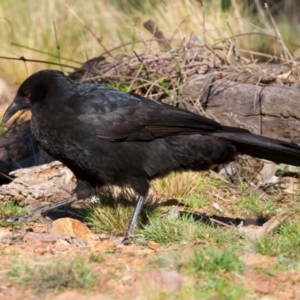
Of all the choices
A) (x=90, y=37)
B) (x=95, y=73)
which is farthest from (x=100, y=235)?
(x=90, y=37)

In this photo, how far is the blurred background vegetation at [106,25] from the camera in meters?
11.5

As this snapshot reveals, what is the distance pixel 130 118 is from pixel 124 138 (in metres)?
0.17

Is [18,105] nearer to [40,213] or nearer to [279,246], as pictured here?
[40,213]

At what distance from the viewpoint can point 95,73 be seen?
9.11 meters

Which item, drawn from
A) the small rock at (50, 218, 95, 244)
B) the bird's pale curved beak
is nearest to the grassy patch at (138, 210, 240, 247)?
the small rock at (50, 218, 95, 244)

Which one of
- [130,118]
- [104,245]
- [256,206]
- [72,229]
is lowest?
[256,206]

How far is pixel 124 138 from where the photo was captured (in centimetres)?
627

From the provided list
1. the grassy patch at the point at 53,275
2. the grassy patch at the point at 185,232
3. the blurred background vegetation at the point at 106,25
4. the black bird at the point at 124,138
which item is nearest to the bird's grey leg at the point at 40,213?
the black bird at the point at 124,138

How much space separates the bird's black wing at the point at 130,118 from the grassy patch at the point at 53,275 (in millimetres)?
1799

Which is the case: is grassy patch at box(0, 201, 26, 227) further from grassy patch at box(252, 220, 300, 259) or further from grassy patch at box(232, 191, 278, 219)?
grassy patch at box(252, 220, 300, 259)

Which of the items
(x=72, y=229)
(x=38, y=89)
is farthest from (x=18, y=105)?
(x=72, y=229)

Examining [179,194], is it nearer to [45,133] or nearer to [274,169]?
[274,169]

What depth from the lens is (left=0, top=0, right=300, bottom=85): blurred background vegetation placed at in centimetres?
1154

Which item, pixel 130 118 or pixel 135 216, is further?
pixel 130 118
